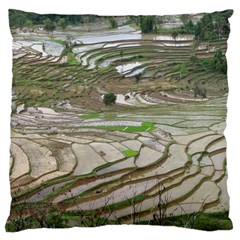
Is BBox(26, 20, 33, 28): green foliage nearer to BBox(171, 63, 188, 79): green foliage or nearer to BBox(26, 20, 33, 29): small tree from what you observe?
BBox(26, 20, 33, 29): small tree

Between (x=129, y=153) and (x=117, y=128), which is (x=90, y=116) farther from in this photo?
(x=129, y=153)

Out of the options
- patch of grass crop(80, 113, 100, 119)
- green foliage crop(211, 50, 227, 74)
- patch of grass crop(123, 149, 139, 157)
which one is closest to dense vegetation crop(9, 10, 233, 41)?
green foliage crop(211, 50, 227, 74)

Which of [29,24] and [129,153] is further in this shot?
[29,24]

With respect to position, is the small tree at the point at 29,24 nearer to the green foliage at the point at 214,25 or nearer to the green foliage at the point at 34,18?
the green foliage at the point at 34,18

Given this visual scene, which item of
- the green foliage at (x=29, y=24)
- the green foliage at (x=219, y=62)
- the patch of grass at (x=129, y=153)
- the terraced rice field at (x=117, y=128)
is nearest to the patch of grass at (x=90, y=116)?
the terraced rice field at (x=117, y=128)

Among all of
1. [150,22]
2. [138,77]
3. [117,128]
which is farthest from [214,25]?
[117,128]

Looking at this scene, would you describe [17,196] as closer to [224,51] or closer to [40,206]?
[40,206]

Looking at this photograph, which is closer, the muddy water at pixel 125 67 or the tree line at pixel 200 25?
the tree line at pixel 200 25
